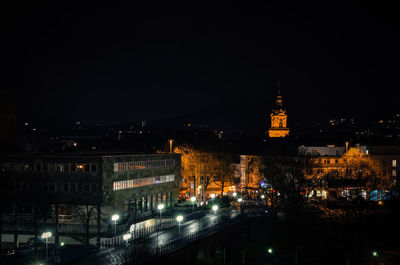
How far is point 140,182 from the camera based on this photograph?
8250 cm

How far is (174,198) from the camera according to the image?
9344 cm

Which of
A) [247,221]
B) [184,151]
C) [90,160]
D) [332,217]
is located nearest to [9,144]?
[184,151]

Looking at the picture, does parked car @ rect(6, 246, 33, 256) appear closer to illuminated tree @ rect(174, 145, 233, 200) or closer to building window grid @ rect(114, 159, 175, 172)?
building window grid @ rect(114, 159, 175, 172)

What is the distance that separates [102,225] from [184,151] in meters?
57.6

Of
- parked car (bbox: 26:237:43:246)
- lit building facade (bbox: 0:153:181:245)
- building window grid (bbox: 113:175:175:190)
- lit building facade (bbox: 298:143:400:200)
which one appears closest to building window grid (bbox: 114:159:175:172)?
lit building facade (bbox: 0:153:181:245)

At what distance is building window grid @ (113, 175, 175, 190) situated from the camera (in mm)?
Answer: 76863

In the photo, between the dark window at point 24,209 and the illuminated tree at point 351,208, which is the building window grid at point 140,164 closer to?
the dark window at point 24,209

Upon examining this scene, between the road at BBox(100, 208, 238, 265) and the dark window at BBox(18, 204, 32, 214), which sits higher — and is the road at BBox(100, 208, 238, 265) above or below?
below

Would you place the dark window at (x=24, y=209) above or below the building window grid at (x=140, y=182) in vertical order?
below

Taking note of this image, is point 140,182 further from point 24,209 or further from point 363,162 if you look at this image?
point 363,162

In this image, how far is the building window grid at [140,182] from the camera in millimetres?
76863

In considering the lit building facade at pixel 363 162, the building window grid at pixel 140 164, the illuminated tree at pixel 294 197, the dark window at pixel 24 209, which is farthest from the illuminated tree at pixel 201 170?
the dark window at pixel 24 209

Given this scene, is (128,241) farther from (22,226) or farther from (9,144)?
(9,144)

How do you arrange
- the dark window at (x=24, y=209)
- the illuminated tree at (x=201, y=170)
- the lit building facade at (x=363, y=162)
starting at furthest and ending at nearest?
the illuminated tree at (x=201, y=170)
the lit building facade at (x=363, y=162)
the dark window at (x=24, y=209)
